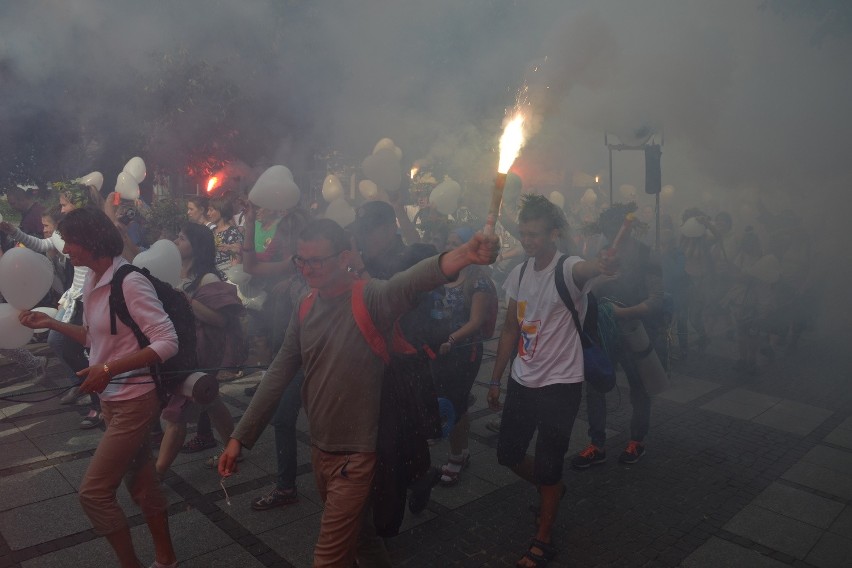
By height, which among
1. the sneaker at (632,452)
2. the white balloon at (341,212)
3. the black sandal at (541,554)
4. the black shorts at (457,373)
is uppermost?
the white balloon at (341,212)

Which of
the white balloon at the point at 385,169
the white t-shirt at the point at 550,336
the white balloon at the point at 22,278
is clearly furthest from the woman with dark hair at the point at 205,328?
the white balloon at the point at 385,169

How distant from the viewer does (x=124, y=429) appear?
8.96ft

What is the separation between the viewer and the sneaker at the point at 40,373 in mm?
6148

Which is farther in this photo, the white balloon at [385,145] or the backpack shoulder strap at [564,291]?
the white balloon at [385,145]

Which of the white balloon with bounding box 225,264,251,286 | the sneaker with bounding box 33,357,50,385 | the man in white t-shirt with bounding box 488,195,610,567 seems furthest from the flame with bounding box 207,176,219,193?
the man in white t-shirt with bounding box 488,195,610,567

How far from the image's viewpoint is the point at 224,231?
7473 millimetres

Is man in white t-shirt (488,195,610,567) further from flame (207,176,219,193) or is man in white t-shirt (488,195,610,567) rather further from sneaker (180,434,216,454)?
flame (207,176,219,193)

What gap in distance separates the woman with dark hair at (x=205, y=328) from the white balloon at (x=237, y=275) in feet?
4.05

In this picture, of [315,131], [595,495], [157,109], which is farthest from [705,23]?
[157,109]

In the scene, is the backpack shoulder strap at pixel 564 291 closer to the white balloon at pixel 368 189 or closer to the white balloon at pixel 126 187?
the white balloon at pixel 368 189

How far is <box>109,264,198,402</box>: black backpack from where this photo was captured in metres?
2.73

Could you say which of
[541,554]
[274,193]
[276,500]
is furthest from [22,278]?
[541,554]

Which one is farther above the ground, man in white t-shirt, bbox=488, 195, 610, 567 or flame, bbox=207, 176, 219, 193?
flame, bbox=207, 176, 219, 193

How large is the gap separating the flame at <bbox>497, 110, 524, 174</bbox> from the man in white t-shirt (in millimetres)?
909
